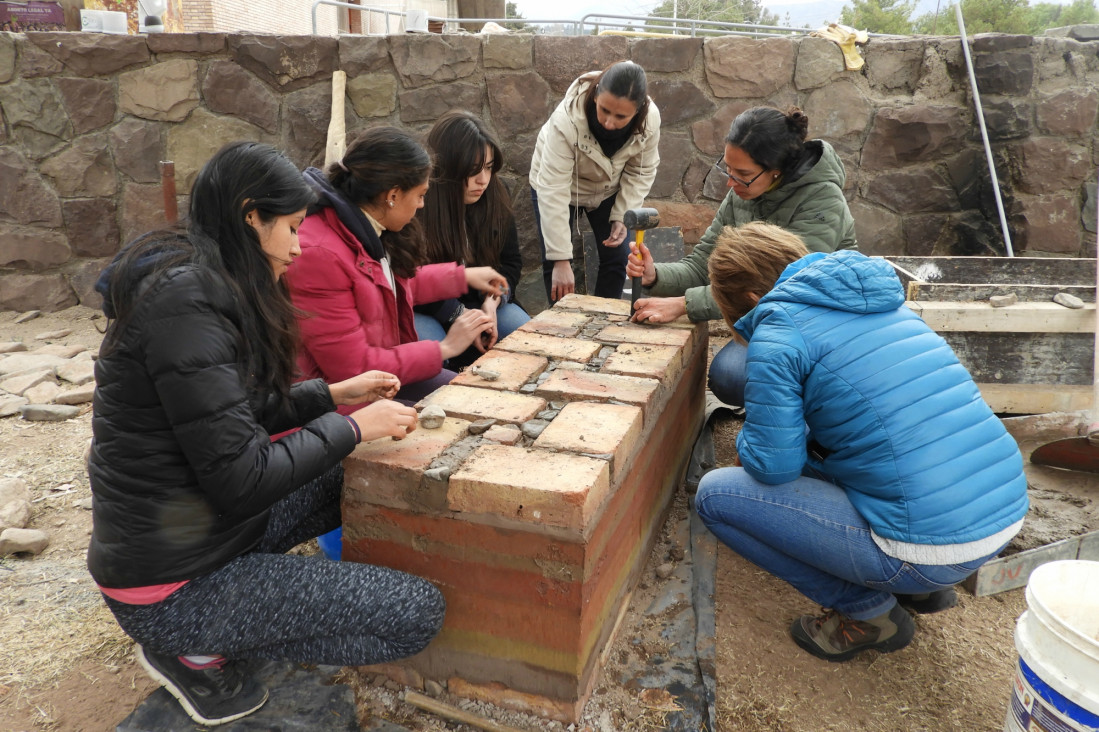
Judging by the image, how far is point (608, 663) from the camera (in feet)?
6.91

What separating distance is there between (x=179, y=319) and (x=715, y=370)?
218cm

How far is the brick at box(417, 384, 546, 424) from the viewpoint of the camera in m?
2.10

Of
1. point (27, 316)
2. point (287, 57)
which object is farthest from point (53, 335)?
point (287, 57)

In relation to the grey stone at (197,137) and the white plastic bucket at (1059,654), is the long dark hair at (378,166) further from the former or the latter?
the grey stone at (197,137)

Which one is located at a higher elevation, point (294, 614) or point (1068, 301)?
point (1068, 301)

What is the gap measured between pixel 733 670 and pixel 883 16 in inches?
961

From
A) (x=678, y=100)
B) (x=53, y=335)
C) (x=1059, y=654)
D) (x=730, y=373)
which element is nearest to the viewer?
(x=1059, y=654)

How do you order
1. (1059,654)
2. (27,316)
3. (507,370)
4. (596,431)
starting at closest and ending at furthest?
1. (1059,654)
2. (596,431)
3. (507,370)
4. (27,316)

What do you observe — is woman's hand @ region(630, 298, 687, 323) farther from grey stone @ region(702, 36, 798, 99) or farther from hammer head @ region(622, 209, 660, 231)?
grey stone @ region(702, 36, 798, 99)

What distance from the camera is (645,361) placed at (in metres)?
2.50

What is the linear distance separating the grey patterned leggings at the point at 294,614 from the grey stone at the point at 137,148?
Result: 363 centimetres

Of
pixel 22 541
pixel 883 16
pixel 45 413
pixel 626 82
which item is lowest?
pixel 22 541

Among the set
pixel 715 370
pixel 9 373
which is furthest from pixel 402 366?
pixel 9 373

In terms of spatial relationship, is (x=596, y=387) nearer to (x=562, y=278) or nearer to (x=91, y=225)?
(x=562, y=278)
